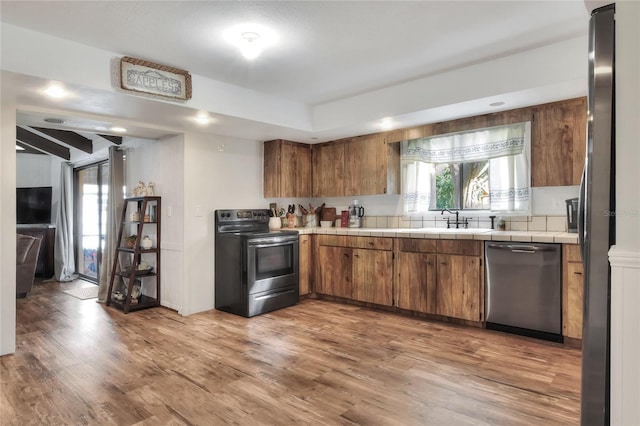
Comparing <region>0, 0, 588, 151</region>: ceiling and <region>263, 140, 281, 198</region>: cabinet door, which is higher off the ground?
<region>0, 0, 588, 151</region>: ceiling

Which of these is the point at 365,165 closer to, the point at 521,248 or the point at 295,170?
the point at 295,170

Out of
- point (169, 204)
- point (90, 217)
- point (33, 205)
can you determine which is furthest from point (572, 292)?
point (33, 205)

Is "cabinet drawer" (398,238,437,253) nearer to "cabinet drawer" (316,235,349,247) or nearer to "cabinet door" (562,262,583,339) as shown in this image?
"cabinet drawer" (316,235,349,247)

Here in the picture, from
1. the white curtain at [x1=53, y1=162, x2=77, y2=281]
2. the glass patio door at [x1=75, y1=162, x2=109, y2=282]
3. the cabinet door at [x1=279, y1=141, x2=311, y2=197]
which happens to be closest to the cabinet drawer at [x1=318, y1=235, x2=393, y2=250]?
the cabinet door at [x1=279, y1=141, x2=311, y2=197]

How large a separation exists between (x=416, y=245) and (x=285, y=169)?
1.98 metres

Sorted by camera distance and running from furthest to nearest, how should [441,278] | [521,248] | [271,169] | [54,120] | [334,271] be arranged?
[271,169]
[334,271]
[441,278]
[54,120]
[521,248]

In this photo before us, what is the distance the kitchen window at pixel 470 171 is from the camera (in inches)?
149

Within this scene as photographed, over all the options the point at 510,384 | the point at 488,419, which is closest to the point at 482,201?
the point at 510,384

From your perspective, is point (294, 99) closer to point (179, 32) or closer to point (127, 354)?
point (179, 32)

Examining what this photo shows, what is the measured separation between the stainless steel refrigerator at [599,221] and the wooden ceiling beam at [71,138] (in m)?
6.37

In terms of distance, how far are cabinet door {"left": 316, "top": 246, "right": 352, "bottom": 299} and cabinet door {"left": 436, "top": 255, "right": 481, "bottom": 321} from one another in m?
1.13

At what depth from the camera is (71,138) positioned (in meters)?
5.79

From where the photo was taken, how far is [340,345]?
10.6 ft

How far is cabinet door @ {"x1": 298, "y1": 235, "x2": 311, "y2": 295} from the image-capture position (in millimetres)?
4793
